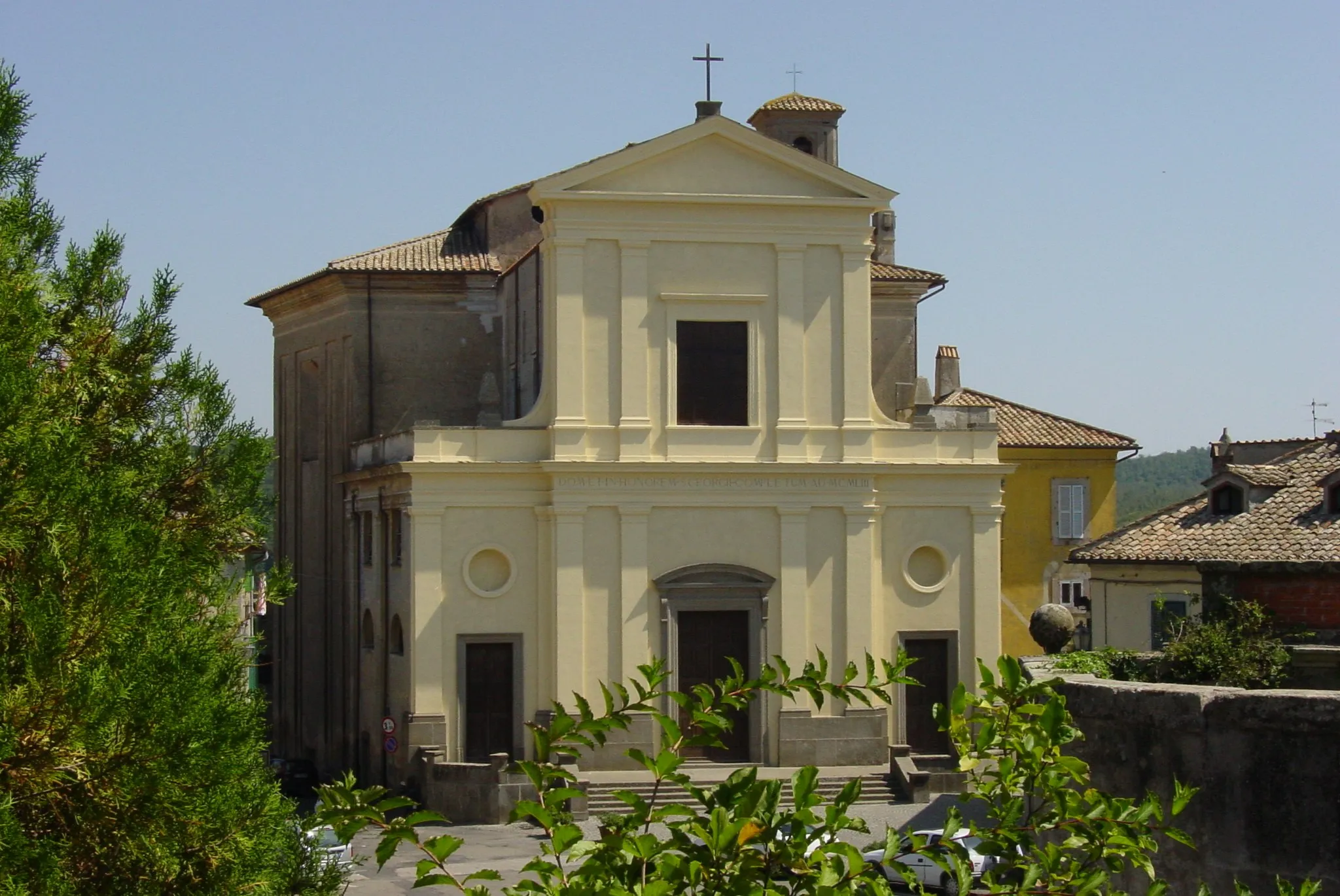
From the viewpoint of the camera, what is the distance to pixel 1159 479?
561 feet

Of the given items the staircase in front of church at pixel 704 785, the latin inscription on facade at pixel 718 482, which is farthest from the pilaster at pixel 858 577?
the staircase in front of church at pixel 704 785

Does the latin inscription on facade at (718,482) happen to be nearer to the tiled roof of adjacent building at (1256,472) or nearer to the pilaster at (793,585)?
the pilaster at (793,585)

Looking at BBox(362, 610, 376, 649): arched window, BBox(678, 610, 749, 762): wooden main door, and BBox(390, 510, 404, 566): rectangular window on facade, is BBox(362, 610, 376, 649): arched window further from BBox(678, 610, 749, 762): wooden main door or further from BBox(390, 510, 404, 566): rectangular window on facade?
BBox(678, 610, 749, 762): wooden main door

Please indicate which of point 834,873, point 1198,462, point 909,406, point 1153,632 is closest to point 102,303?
point 834,873

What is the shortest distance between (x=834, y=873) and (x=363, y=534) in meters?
30.7

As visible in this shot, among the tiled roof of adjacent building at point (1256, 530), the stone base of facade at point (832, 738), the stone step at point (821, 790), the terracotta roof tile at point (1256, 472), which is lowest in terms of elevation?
the stone step at point (821, 790)

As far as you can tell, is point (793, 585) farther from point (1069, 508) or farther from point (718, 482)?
point (1069, 508)

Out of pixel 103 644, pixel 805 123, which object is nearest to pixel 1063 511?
pixel 805 123

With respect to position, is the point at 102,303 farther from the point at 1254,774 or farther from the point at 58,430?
the point at 1254,774

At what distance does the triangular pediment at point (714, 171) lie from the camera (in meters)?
31.0

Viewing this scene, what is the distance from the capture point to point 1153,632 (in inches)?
1103

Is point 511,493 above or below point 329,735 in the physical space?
above

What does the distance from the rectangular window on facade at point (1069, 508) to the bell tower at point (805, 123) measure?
10452mm

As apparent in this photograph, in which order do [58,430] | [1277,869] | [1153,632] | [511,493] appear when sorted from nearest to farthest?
[1277,869] → [58,430] → [1153,632] → [511,493]
